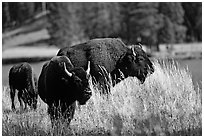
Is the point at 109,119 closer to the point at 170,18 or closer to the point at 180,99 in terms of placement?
the point at 180,99

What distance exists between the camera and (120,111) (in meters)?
3.56

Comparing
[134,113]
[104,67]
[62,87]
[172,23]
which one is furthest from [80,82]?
[172,23]

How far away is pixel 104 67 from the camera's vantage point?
3.62 metres

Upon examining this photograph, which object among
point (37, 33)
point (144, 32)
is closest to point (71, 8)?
point (37, 33)

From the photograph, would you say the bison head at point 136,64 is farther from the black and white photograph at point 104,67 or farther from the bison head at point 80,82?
the bison head at point 80,82

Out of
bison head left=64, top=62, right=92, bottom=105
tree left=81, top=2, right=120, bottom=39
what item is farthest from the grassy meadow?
tree left=81, top=2, right=120, bottom=39

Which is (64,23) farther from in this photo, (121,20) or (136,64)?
(136,64)

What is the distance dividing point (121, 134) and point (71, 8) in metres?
1.05

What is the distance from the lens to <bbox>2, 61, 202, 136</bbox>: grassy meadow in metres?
3.51

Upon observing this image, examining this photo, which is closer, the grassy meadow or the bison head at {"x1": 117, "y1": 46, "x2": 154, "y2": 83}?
the grassy meadow

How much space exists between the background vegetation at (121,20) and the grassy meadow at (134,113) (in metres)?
0.32

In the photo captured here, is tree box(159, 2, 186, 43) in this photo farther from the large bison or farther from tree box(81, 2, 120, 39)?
the large bison

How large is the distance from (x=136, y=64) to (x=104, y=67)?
276 mm

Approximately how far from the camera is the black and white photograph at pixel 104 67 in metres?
3.50
